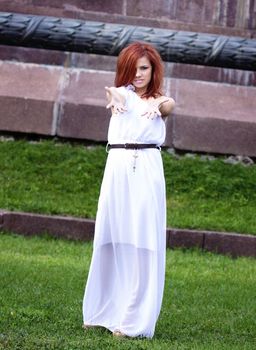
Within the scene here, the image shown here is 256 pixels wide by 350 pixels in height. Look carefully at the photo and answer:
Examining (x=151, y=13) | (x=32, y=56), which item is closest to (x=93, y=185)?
(x=32, y=56)

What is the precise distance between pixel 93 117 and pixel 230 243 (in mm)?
2926

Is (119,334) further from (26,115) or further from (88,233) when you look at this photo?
(26,115)

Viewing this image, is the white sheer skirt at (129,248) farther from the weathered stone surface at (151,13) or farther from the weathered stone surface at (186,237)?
the weathered stone surface at (151,13)

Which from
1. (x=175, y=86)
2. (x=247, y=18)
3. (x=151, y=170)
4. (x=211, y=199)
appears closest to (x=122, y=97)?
(x=151, y=170)

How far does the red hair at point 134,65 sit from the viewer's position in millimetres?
6699

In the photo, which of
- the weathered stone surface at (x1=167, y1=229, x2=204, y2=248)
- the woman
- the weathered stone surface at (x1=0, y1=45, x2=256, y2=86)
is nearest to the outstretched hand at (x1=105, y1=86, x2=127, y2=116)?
the woman

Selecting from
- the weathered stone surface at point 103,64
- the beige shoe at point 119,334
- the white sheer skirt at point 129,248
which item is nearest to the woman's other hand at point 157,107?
the white sheer skirt at point 129,248

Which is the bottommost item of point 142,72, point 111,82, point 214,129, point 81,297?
point 81,297

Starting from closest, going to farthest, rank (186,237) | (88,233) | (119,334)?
(119,334), (186,237), (88,233)

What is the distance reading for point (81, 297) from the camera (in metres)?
8.51

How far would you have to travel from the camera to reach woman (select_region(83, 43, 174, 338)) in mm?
6613

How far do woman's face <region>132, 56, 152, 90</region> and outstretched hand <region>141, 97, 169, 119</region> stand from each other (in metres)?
0.12

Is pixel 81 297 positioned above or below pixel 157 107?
below

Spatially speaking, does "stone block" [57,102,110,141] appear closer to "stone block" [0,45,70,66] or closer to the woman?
"stone block" [0,45,70,66]
